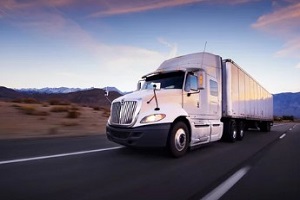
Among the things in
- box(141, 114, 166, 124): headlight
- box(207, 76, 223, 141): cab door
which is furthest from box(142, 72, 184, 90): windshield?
box(207, 76, 223, 141): cab door

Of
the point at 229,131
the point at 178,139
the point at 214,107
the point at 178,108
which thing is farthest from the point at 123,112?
the point at 229,131

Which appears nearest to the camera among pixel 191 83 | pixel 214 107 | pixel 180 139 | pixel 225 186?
pixel 225 186

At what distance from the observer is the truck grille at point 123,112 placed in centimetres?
817

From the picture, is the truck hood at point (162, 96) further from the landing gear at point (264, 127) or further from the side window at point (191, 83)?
the landing gear at point (264, 127)

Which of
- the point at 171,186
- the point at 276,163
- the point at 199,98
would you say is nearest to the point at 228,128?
the point at 199,98

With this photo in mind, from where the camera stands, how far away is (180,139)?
28.3ft

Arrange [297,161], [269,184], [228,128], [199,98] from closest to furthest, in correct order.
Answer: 1. [269,184]
2. [297,161]
3. [199,98]
4. [228,128]

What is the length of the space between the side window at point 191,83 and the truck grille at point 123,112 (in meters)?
1.86

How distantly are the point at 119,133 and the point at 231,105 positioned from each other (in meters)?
6.60

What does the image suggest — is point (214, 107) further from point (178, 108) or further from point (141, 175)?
point (141, 175)

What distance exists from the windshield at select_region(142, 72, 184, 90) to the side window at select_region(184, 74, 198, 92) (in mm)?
180

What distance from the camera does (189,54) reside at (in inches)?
495

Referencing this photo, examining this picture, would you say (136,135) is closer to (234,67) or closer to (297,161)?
(297,161)

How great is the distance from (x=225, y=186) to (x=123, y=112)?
374 centimetres
